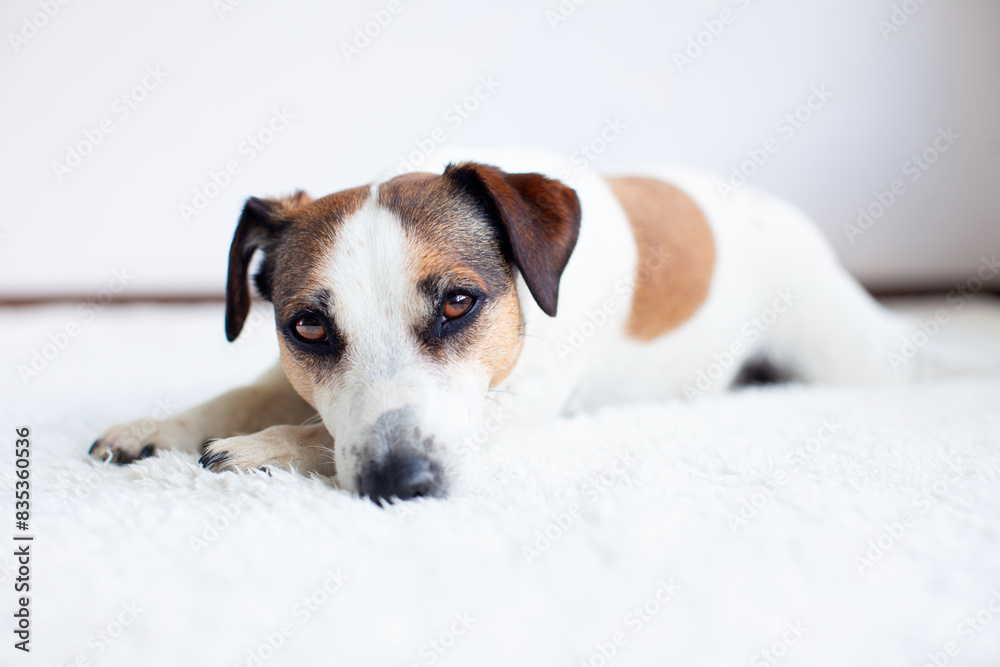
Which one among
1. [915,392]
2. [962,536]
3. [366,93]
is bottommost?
[915,392]

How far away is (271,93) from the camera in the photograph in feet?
14.8

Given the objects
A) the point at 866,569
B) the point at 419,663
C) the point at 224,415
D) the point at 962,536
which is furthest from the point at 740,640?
the point at 224,415

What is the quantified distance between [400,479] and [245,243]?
104 centimetres

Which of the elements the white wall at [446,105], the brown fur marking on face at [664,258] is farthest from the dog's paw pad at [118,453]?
the white wall at [446,105]

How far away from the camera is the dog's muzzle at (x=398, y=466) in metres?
1.39

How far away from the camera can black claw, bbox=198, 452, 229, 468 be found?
159cm

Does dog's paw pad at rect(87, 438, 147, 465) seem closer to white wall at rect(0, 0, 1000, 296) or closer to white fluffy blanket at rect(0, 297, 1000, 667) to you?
white fluffy blanket at rect(0, 297, 1000, 667)

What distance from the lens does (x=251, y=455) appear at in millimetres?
1612

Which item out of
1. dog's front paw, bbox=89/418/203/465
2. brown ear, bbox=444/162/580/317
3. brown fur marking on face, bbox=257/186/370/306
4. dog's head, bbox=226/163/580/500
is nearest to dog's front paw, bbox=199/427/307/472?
dog's head, bbox=226/163/580/500

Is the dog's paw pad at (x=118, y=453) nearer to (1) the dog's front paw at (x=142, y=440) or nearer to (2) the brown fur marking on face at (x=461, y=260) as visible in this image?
(1) the dog's front paw at (x=142, y=440)

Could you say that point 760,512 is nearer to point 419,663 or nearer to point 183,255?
point 419,663

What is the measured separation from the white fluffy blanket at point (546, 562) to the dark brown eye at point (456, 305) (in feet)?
1.31

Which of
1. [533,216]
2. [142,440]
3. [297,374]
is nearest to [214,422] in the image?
[142,440]

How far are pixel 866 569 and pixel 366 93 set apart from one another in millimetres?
4427
